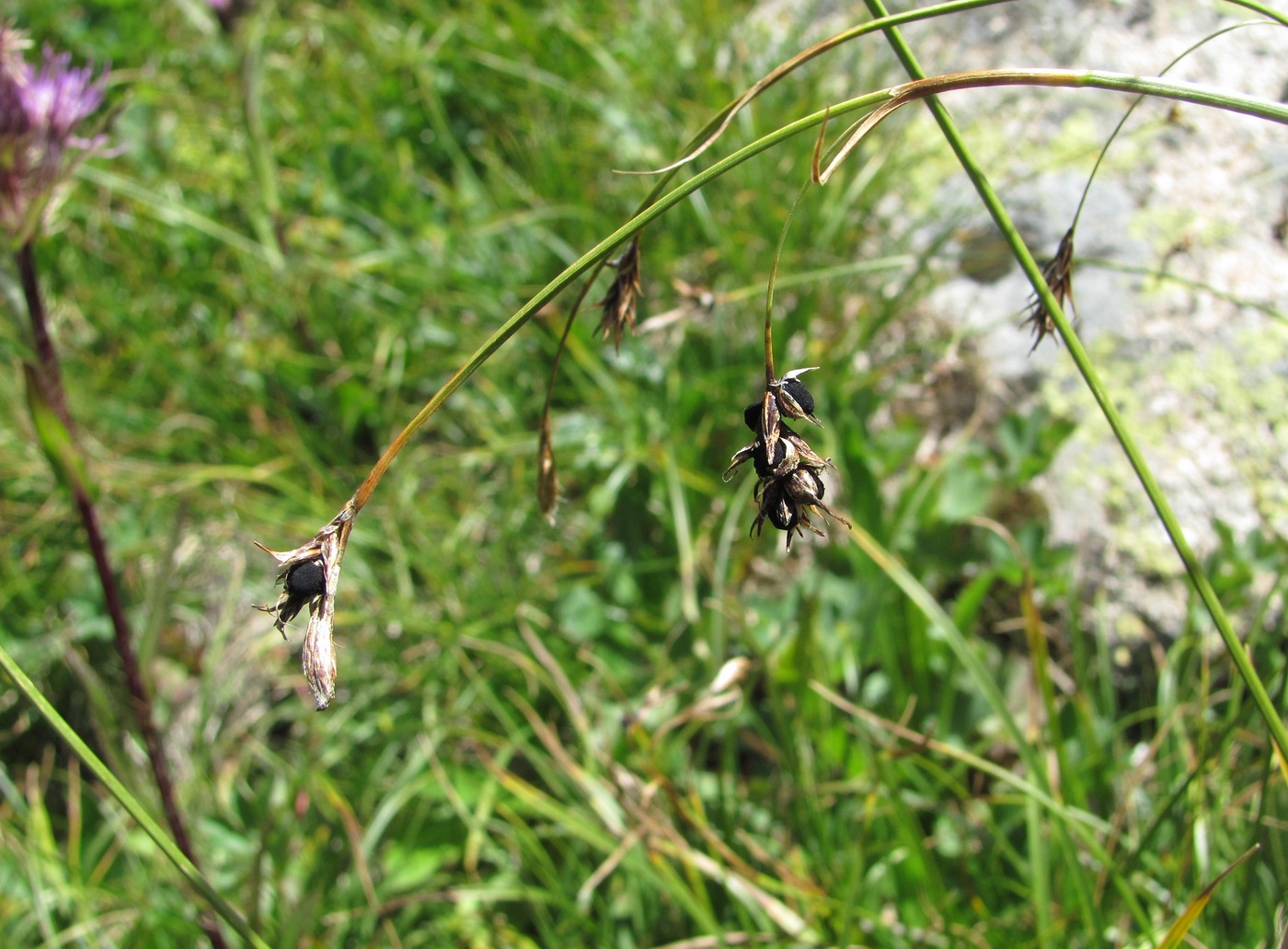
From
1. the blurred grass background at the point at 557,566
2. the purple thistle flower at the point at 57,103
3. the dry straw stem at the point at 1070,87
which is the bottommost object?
the blurred grass background at the point at 557,566

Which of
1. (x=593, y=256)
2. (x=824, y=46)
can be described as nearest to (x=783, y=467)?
Answer: (x=593, y=256)

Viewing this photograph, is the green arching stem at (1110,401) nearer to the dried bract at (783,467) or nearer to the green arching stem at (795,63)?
the green arching stem at (795,63)

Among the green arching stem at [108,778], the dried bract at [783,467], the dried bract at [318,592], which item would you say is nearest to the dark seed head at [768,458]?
the dried bract at [783,467]

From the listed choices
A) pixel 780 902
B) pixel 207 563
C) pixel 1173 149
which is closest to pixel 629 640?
pixel 780 902

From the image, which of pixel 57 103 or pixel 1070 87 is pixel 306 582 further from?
pixel 57 103

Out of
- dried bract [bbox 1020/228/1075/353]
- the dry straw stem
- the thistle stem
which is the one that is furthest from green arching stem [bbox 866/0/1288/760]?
the thistle stem

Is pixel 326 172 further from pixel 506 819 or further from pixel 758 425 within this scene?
pixel 758 425
